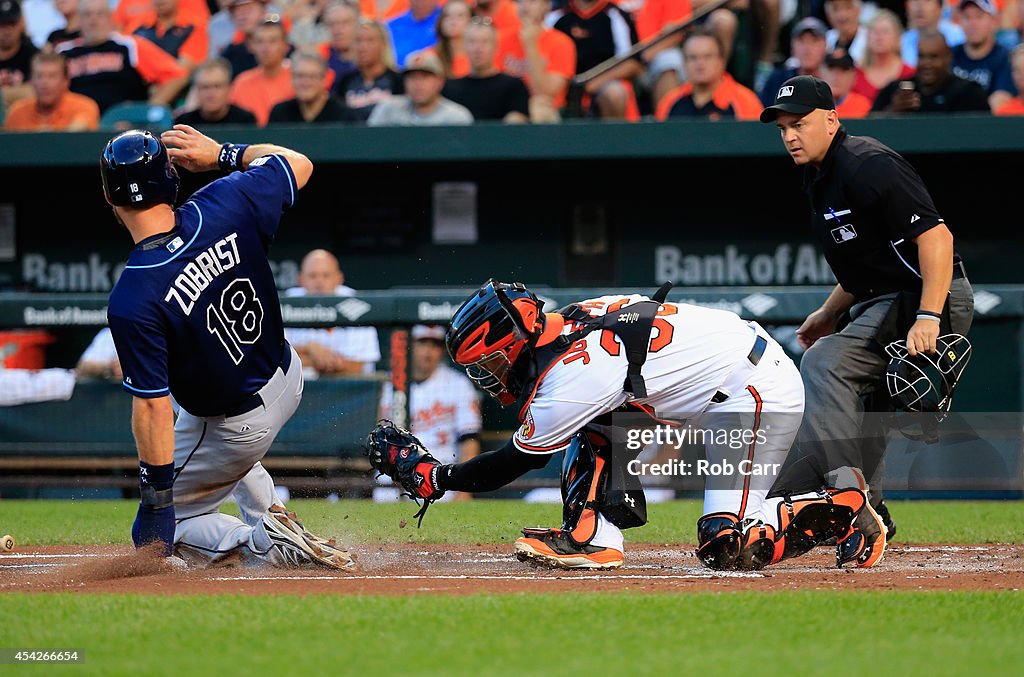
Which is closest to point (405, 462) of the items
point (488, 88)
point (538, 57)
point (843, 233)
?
point (843, 233)

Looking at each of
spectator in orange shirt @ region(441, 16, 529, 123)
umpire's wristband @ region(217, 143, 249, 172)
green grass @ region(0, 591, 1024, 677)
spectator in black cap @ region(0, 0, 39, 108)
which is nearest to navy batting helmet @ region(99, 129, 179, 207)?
umpire's wristband @ region(217, 143, 249, 172)

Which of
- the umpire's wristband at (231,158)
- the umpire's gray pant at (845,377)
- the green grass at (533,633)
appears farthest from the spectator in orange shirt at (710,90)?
the green grass at (533,633)

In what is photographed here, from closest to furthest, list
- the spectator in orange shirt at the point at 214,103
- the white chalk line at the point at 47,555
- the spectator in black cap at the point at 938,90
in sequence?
the white chalk line at the point at 47,555, the spectator in black cap at the point at 938,90, the spectator in orange shirt at the point at 214,103

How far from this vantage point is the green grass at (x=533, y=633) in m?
3.18

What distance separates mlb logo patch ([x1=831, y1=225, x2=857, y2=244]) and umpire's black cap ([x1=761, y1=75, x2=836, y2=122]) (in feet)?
1.58

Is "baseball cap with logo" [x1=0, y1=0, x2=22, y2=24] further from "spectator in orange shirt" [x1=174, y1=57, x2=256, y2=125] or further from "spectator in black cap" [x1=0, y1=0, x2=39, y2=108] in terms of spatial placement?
"spectator in orange shirt" [x1=174, y1=57, x2=256, y2=125]

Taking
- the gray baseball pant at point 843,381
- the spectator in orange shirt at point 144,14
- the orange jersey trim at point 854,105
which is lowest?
the gray baseball pant at point 843,381

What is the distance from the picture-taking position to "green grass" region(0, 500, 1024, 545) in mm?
6102

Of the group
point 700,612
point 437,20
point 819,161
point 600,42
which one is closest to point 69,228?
point 437,20

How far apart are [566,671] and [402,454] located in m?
1.87

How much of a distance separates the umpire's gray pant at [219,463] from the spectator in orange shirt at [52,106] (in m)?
6.19

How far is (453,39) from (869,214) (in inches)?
Answer: 240

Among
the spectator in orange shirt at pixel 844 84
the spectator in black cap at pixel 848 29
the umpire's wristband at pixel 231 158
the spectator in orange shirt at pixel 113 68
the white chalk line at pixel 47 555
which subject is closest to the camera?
the umpire's wristband at pixel 231 158

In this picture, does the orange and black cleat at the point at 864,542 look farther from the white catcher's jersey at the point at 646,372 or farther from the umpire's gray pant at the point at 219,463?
the umpire's gray pant at the point at 219,463
